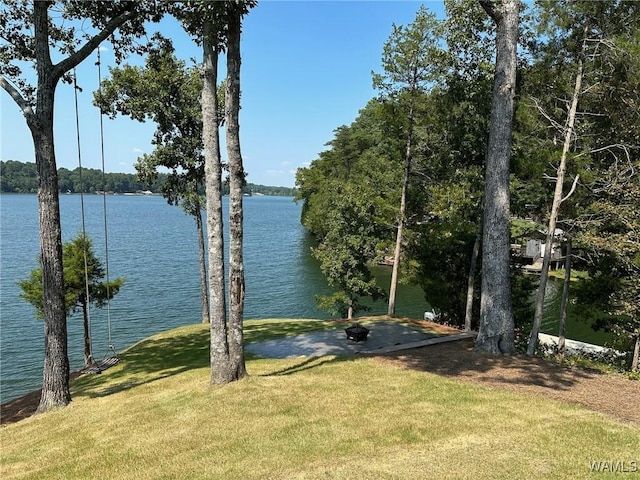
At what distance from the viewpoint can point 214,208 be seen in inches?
306

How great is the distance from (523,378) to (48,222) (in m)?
9.29

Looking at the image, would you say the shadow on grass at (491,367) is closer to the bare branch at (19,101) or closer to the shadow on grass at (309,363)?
the shadow on grass at (309,363)

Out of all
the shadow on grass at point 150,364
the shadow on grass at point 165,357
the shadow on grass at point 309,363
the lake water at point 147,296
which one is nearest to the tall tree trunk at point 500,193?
the shadow on grass at point 309,363

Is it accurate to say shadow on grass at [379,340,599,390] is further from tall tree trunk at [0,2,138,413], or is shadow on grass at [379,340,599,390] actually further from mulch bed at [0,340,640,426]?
tall tree trunk at [0,2,138,413]

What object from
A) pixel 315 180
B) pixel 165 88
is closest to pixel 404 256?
pixel 165 88

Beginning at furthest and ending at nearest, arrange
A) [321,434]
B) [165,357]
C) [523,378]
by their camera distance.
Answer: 1. [165,357]
2. [523,378]
3. [321,434]

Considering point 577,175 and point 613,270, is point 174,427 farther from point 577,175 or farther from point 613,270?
point 613,270

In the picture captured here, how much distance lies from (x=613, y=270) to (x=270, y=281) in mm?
26623

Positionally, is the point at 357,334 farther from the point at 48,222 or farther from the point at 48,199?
the point at 48,199

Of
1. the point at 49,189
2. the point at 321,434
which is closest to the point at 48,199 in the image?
the point at 49,189

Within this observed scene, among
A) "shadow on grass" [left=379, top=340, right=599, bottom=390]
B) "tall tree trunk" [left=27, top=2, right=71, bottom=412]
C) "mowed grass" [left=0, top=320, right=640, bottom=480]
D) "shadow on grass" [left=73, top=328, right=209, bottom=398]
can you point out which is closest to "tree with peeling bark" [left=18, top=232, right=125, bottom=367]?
"shadow on grass" [left=73, top=328, right=209, bottom=398]

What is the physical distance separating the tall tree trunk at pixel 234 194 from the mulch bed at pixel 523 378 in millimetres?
3664

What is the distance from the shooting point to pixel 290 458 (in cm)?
502

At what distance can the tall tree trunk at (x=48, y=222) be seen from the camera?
814 centimetres
